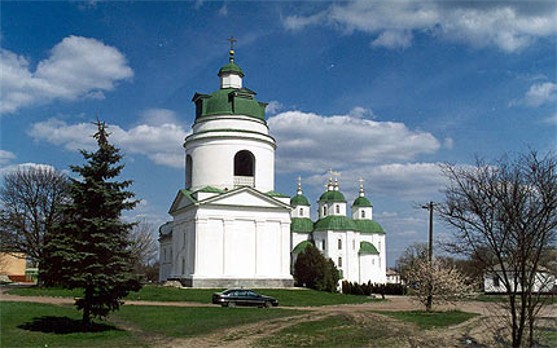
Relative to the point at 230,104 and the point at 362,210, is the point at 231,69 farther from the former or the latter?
the point at 362,210

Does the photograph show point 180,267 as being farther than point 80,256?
Yes

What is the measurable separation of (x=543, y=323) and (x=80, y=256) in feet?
54.5

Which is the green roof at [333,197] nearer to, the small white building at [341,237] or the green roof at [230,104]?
the small white building at [341,237]

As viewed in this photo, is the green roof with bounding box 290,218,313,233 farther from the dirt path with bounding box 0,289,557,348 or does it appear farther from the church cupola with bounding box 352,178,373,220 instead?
the dirt path with bounding box 0,289,557,348

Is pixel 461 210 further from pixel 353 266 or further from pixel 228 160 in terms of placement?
pixel 353 266

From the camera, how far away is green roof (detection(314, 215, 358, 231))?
65.6m

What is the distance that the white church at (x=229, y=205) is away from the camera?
44031mm

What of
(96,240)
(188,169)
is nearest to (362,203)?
(188,169)

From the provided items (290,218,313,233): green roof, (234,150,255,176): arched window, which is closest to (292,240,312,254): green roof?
(290,218,313,233): green roof

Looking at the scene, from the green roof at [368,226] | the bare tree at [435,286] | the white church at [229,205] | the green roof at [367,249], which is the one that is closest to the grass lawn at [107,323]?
the bare tree at [435,286]

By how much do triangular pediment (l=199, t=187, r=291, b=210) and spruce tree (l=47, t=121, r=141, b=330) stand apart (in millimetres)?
22595

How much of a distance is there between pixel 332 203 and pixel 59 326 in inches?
1940

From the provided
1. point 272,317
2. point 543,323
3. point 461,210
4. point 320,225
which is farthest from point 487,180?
point 320,225

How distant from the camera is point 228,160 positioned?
46.9 meters
